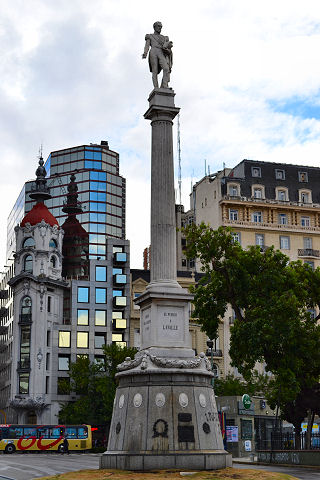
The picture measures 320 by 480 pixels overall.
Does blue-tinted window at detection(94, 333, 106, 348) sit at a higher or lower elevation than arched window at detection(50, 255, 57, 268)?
lower

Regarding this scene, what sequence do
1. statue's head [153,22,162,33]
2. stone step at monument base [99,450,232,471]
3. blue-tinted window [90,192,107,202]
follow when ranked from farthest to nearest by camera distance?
blue-tinted window [90,192,107,202] → statue's head [153,22,162,33] → stone step at monument base [99,450,232,471]

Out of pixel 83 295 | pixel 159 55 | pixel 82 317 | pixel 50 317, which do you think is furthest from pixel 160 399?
pixel 83 295

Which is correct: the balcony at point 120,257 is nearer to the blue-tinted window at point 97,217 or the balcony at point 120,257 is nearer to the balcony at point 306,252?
A: the balcony at point 306,252

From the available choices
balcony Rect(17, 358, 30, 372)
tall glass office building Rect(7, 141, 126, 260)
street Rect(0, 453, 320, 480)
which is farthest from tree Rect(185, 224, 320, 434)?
tall glass office building Rect(7, 141, 126, 260)

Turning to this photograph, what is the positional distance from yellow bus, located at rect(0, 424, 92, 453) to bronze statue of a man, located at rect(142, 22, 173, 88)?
44300 mm

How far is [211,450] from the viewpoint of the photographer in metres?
23.6

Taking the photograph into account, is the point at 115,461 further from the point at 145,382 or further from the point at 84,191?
the point at 84,191

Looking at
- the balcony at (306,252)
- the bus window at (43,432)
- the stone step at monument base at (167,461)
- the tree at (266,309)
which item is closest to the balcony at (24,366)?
the bus window at (43,432)

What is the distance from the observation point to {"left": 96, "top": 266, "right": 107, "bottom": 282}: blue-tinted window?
275 feet

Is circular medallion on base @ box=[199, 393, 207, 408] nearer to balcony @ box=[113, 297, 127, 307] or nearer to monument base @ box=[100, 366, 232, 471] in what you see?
monument base @ box=[100, 366, 232, 471]

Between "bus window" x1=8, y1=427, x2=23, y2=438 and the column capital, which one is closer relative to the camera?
the column capital

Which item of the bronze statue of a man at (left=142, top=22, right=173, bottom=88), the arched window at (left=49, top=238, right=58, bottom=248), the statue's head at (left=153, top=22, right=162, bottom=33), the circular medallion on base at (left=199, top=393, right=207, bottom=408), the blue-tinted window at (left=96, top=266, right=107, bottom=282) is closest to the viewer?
the circular medallion on base at (left=199, top=393, right=207, bottom=408)

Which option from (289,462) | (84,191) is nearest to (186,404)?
(289,462)

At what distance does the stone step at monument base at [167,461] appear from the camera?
22.5 m
